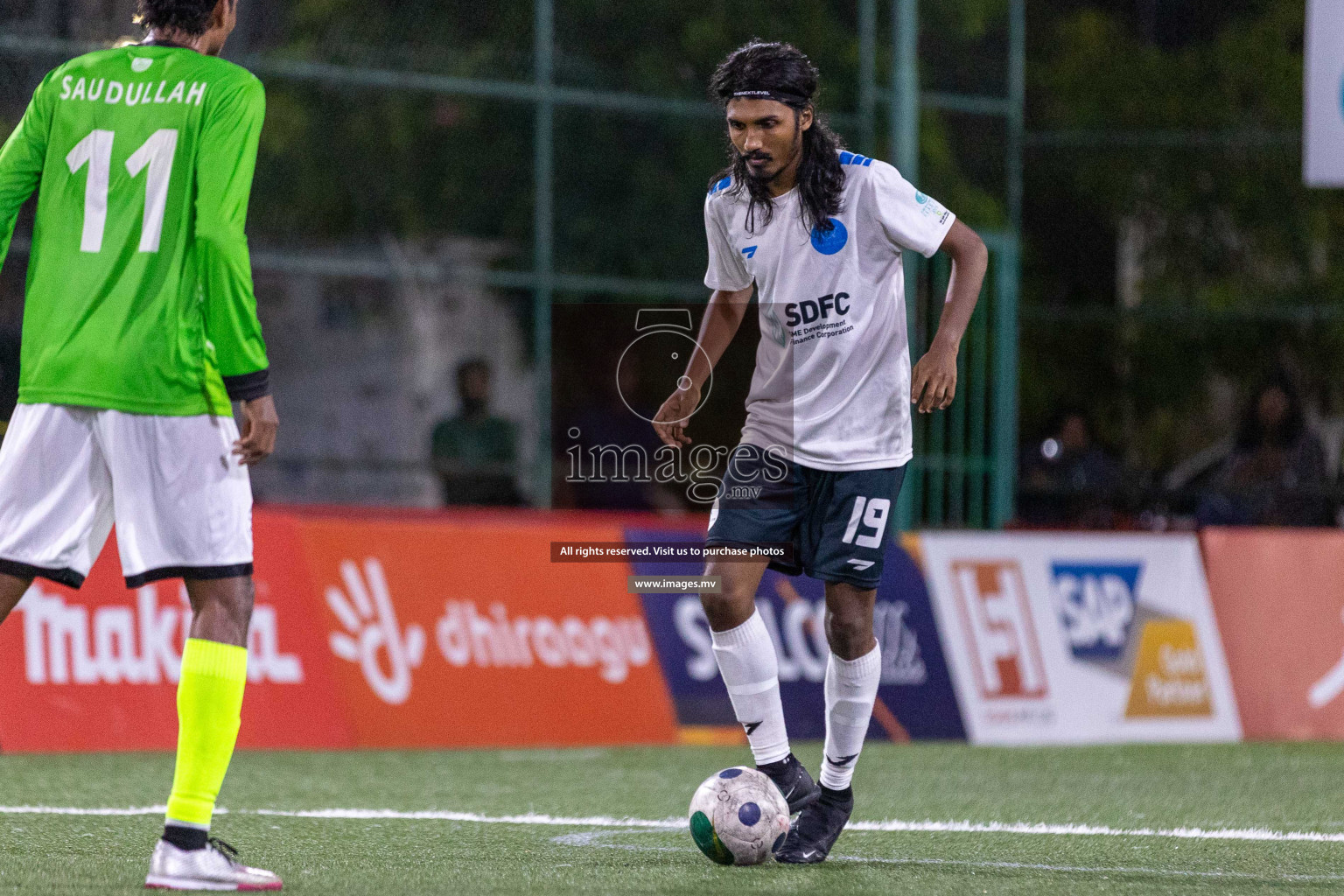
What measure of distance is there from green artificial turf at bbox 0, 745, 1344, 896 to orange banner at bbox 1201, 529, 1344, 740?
3.37ft

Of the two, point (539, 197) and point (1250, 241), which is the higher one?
point (539, 197)

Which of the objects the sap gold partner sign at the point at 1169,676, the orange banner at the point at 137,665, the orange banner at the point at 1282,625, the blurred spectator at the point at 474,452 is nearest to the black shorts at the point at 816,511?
the orange banner at the point at 137,665

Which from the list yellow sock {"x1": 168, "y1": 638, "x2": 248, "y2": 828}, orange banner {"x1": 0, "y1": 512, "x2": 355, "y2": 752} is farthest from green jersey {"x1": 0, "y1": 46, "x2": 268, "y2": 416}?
orange banner {"x1": 0, "y1": 512, "x2": 355, "y2": 752}

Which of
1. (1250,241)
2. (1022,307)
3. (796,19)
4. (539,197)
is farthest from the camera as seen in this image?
(1250,241)

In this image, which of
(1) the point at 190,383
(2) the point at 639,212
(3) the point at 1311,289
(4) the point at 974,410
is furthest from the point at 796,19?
(1) the point at 190,383

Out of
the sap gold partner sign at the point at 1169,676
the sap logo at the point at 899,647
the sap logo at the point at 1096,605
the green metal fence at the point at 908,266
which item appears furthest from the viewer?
the green metal fence at the point at 908,266

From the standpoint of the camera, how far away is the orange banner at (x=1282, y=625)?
37.7 ft

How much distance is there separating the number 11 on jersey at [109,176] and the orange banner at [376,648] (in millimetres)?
4415

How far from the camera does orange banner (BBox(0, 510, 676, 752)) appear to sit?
9.19 m

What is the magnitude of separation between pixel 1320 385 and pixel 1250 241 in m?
1.49

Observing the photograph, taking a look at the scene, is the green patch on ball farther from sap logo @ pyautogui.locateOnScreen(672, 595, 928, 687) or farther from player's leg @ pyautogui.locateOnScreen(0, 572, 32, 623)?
sap logo @ pyautogui.locateOnScreen(672, 595, 928, 687)

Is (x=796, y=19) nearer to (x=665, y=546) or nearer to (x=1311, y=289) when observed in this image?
(x=665, y=546)

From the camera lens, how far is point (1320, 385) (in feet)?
61.7

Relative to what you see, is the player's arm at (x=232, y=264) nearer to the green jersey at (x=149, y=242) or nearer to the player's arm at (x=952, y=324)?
the green jersey at (x=149, y=242)
